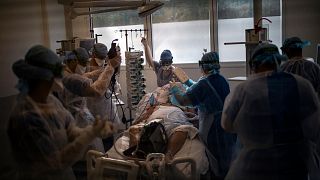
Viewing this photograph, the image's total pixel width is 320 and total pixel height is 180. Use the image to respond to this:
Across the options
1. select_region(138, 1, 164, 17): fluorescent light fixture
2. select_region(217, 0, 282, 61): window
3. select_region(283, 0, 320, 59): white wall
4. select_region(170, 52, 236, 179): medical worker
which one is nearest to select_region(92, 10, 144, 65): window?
select_region(138, 1, 164, 17): fluorescent light fixture

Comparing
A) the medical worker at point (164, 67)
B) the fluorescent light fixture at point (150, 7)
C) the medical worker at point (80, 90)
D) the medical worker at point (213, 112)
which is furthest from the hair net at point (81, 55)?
the medical worker at point (164, 67)

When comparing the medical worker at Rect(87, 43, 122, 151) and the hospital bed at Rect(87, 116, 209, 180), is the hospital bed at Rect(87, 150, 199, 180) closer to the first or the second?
the hospital bed at Rect(87, 116, 209, 180)

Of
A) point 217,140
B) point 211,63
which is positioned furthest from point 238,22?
point 217,140

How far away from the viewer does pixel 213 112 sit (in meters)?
2.24

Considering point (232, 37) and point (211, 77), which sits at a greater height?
point (232, 37)

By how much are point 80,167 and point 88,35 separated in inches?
43.4

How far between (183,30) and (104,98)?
1.67 meters

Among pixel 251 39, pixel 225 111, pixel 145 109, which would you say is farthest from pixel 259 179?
pixel 145 109

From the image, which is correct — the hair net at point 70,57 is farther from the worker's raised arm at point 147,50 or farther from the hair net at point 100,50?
the worker's raised arm at point 147,50

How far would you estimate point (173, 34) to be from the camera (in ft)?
12.3

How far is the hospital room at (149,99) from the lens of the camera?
117 centimetres

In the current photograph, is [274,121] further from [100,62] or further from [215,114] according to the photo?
[100,62]

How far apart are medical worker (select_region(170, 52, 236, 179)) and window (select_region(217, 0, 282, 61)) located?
3.31 feet

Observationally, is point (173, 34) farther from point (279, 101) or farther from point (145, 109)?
point (279, 101)
